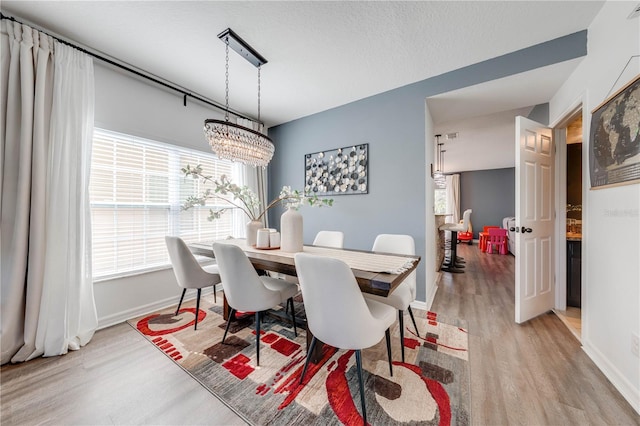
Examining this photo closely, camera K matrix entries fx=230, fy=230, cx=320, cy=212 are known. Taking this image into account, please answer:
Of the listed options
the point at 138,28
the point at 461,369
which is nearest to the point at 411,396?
the point at 461,369

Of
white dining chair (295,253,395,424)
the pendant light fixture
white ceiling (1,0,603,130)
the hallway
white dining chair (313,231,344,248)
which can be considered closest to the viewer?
white dining chair (295,253,395,424)

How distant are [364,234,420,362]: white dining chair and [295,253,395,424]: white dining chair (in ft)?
1.49

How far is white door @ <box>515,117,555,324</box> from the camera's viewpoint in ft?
7.17

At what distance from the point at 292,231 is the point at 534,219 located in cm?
237

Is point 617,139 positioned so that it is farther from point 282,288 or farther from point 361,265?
point 282,288

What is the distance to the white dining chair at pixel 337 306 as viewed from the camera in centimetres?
112

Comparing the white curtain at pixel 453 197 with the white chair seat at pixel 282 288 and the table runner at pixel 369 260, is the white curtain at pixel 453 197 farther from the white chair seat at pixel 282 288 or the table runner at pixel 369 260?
the white chair seat at pixel 282 288

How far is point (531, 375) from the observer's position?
1522 millimetres

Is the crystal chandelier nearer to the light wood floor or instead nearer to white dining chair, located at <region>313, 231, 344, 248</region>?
white dining chair, located at <region>313, 231, 344, 248</region>

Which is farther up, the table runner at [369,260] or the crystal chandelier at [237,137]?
the crystal chandelier at [237,137]

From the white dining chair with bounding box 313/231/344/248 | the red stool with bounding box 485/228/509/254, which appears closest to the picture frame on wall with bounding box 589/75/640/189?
the white dining chair with bounding box 313/231/344/248

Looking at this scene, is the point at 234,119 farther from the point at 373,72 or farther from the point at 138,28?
the point at 373,72

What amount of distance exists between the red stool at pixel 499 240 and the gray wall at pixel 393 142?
418 cm

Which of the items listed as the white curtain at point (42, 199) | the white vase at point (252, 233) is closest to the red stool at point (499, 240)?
the white vase at point (252, 233)
